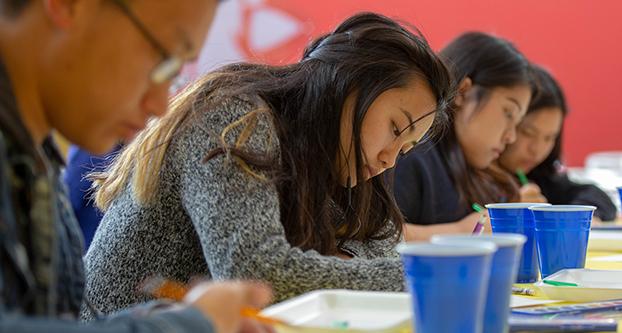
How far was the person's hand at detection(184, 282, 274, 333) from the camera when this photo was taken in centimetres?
87

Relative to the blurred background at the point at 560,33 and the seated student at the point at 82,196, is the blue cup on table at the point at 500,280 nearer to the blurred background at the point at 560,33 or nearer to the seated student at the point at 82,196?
the seated student at the point at 82,196

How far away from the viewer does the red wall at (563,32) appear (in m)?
4.88

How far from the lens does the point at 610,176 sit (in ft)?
13.3

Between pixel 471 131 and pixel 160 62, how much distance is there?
5.89ft

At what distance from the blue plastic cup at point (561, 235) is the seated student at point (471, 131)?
991 mm

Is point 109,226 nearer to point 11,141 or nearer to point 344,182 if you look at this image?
point 344,182

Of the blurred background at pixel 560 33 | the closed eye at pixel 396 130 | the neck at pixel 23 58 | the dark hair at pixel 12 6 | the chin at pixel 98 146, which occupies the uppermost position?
the dark hair at pixel 12 6

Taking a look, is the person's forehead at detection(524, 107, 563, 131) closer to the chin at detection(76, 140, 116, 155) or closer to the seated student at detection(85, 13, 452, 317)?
the seated student at detection(85, 13, 452, 317)

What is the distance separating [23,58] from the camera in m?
0.93

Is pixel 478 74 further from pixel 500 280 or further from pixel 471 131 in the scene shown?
pixel 500 280

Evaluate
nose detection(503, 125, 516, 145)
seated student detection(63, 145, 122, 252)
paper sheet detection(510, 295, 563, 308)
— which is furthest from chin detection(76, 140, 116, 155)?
nose detection(503, 125, 516, 145)

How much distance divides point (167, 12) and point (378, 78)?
66 cm

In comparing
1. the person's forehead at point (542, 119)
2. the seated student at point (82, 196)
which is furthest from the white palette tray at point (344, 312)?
the person's forehead at point (542, 119)

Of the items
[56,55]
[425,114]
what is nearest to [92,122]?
[56,55]
